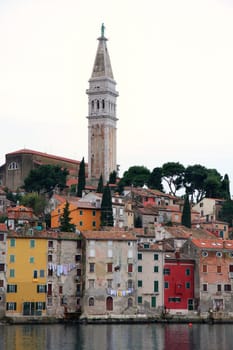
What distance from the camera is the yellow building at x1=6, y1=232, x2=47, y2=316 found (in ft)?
277

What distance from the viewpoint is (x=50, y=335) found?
73875 mm

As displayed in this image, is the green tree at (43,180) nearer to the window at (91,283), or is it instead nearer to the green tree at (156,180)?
the green tree at (156,180)

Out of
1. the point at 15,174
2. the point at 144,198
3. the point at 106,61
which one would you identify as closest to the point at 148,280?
the point at 144,198

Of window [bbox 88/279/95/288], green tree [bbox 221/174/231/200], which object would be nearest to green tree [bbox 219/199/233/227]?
green tree [bbox 221/174/231/200]

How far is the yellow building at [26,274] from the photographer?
84500 mm

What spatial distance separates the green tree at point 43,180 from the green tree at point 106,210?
1993 cm

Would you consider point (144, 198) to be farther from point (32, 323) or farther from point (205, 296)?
point (32, 323)

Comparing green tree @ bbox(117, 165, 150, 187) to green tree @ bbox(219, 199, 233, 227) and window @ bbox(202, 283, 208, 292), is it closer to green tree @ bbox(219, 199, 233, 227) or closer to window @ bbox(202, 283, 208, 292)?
green tree @ bbox(219, 199, 233, 227)

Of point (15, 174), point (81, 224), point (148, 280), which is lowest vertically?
point (148, 280)

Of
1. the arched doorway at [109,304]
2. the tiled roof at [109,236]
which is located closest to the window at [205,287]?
the tiled roof at [109,236]

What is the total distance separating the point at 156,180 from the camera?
128625 millimetres

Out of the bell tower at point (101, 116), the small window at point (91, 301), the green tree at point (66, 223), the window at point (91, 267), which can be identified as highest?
the bell tower at point (101, 116)

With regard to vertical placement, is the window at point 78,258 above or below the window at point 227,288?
above

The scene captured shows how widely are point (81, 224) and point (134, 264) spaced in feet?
52.2
